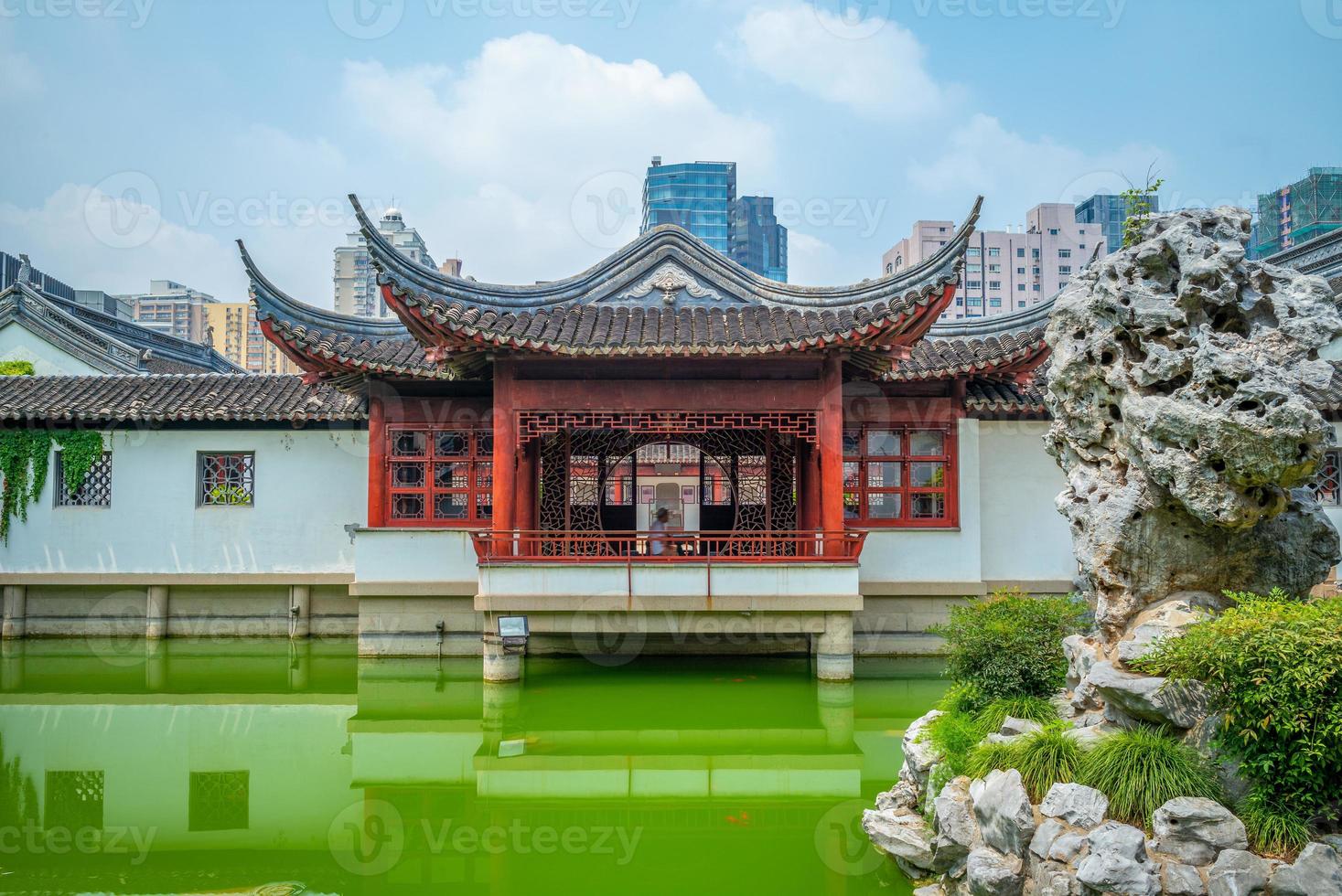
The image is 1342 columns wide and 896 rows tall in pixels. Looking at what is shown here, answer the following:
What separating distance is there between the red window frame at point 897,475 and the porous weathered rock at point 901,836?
551cm

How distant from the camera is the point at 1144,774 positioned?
4.10 metres

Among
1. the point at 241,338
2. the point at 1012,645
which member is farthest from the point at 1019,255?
the point at 1012,645

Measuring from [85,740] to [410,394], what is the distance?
15.2 feet

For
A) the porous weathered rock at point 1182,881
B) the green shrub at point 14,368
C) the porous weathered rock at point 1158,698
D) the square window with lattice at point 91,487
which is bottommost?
the porous weathered rock at point 1182,881

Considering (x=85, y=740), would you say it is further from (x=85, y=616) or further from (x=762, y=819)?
(x=762, y=819)

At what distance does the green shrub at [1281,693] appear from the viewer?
12.0 feet

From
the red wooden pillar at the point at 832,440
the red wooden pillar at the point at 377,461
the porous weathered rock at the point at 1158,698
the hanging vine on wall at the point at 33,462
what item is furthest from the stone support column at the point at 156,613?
the porous weathered rock at the point at 1158,698

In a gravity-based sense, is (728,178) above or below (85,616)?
above

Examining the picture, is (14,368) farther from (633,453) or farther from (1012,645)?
(1012,645)

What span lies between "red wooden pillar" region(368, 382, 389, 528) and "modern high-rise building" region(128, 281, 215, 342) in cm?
4416

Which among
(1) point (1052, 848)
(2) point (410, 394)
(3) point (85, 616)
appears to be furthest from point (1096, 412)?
(3) point (85, 616)

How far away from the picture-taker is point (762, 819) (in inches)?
227

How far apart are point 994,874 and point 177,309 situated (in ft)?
195

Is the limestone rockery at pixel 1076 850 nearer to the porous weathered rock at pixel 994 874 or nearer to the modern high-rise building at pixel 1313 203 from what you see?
the porous weathered rock at pixel 994 874
